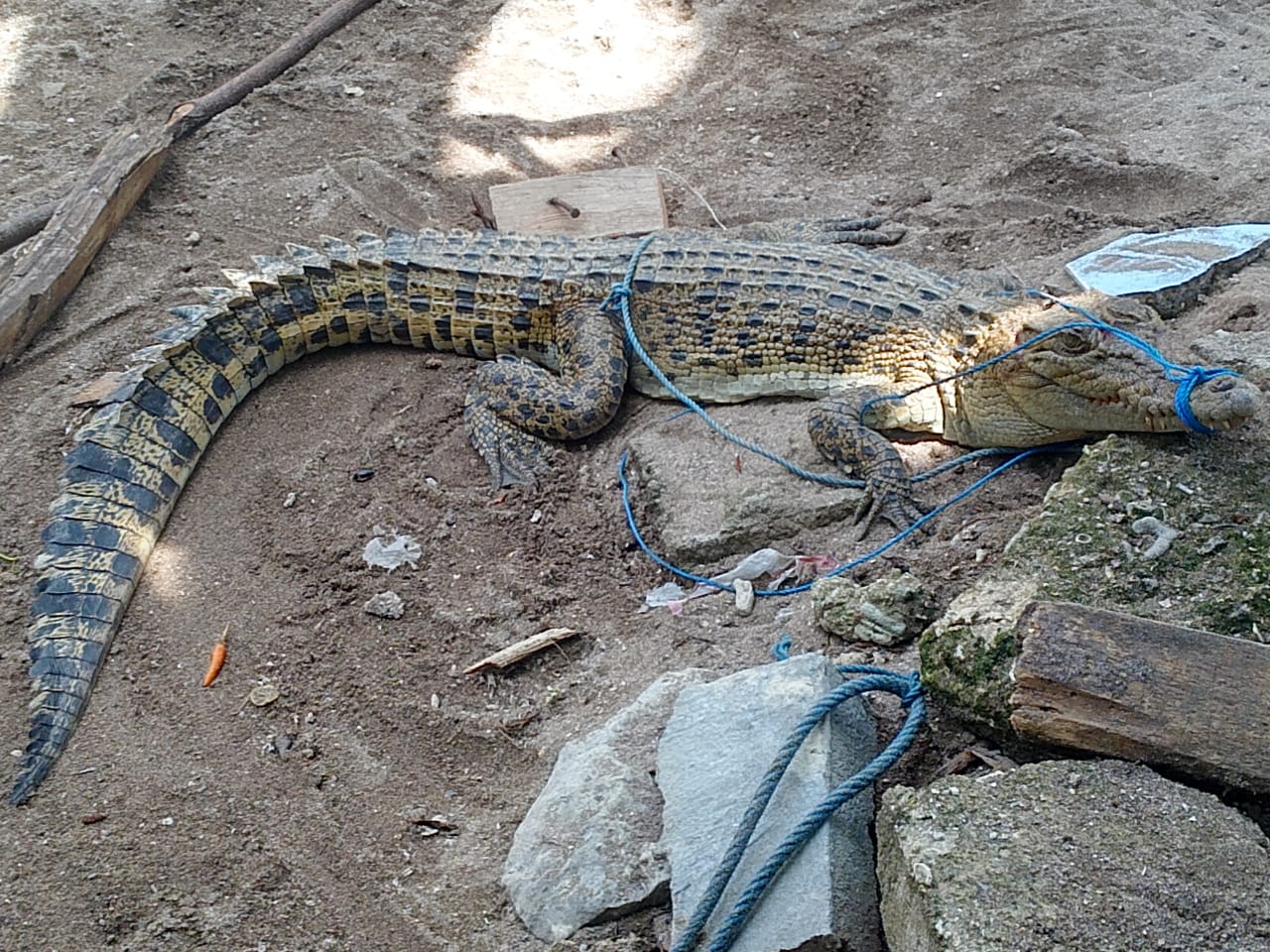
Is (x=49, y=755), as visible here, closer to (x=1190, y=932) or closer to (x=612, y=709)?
(x=612, y=709)

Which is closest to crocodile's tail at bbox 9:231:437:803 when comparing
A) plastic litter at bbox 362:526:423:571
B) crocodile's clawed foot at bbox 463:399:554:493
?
crocodile's clawed foot at bbox 463:399:554:493

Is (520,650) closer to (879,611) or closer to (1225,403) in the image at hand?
(879,611)

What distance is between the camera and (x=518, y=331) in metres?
4.64

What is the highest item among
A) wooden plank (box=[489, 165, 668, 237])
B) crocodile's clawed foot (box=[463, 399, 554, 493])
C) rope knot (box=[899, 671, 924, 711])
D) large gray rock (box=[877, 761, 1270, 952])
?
large gray rock (box=[877, 761, 1270, 952])

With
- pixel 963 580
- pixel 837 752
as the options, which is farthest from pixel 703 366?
pixel 837 752

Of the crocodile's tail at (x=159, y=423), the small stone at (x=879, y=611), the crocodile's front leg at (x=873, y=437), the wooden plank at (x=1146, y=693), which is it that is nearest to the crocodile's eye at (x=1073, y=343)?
the crocodile's front leg at (x=873, y=437)

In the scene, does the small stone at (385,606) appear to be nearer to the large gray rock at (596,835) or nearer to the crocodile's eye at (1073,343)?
the large gray rock at (596,835)

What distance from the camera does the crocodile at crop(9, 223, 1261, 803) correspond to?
347cm

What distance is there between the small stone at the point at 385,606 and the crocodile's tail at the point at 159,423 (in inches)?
29.8

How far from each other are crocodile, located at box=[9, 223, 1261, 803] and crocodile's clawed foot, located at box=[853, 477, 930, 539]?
1 cm

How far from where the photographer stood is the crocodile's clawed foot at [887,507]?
11.8ft

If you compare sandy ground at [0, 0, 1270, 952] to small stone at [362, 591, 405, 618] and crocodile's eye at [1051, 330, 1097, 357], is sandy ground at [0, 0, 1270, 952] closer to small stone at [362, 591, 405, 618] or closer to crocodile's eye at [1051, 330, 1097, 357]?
small stone at [362, 591, 405, 618]

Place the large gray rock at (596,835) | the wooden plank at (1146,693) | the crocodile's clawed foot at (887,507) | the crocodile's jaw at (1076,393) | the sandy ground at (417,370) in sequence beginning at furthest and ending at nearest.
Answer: the crocodile's clawed foot at (887,507) < the crocodile's jaw at (1076,393) < the sandy ground at (417,370) < the large gray rock at (596,835) < the wooden plank at (1146,693)

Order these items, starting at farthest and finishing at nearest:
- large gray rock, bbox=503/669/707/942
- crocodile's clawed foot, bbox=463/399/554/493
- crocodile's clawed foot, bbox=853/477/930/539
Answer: crocodile's clawed foot, bbox=463/399/554/493 → crocodile's clawed foot, bbox=853/477/930/539 → large gray rock, bbox=503/669/707/942
